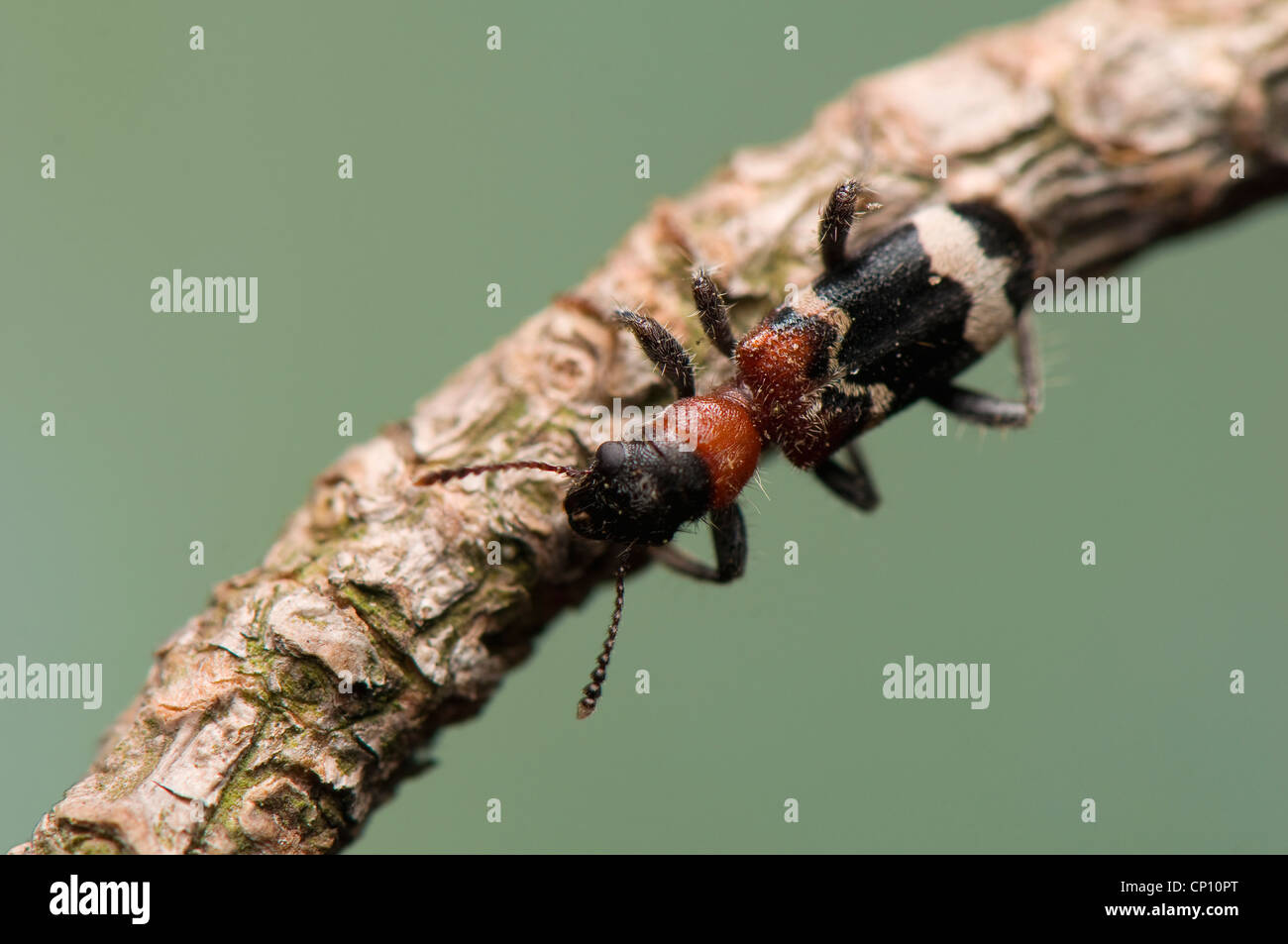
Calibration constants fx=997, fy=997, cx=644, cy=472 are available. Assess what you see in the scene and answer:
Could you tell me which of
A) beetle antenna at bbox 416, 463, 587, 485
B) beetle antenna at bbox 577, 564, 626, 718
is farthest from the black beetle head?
beetle antenna at bbox 577, 564, 626, 718

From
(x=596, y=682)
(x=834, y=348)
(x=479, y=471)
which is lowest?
(x=596, y=682)

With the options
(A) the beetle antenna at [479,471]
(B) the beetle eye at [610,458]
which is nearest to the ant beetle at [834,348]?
(B) the beetle eye at [610,458]

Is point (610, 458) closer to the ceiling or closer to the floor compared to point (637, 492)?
closer to the ceiling

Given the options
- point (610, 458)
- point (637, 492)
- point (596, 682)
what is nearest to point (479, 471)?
point (610, 458)

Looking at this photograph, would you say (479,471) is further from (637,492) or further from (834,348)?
(834,348)

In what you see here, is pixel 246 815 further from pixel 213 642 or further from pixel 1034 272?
pixel 1034 272

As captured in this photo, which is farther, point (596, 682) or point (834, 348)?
point (834, 348)

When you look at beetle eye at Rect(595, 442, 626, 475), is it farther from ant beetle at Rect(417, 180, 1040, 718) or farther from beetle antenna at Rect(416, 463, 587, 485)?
ant beetle at Rect(417, 180, 1040, 718)

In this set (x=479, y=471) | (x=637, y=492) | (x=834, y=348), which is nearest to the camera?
(x=479, y=471)
